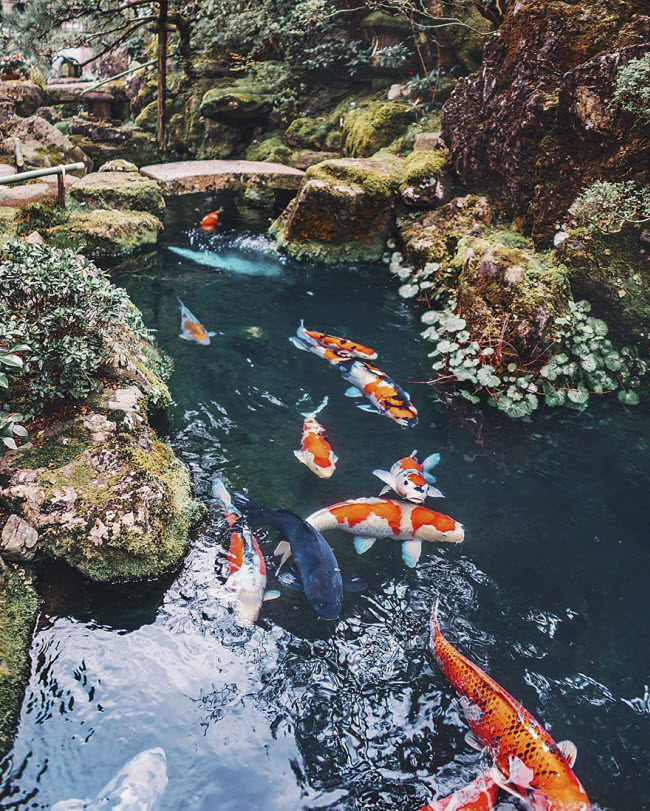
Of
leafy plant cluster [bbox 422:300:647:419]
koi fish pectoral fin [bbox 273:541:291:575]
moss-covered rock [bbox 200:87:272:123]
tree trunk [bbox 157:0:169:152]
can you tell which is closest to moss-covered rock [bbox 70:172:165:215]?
moss-covered rock [bbox 200:87:272:123]

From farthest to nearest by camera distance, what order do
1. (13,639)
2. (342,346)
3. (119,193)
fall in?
(119,193)
(342,346)
(13,639)

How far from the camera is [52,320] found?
3660 mm

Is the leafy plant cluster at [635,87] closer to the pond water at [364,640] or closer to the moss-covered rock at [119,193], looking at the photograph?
the pond water at [364,640]

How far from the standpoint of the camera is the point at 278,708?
2895 millimetres

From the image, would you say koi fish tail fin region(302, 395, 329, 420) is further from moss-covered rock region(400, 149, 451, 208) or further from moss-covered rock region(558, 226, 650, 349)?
moss-covered rock region(400, 149, 451, 208)

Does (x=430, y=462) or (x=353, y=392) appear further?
(x=353, y=392)

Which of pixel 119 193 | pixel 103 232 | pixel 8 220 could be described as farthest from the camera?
pixel 119 193

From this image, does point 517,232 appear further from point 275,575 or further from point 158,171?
point 158,171

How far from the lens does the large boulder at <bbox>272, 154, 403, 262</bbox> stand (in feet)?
27.1

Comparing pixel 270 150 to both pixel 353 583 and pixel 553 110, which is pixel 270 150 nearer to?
pixel 553 110

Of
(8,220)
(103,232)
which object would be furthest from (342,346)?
(8,220)

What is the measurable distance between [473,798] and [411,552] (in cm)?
158

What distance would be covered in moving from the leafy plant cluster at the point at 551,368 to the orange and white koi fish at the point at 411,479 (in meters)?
1.27

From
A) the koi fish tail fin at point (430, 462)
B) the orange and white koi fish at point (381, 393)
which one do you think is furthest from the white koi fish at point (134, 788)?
the orange and white koi fish at point (381, 393)
